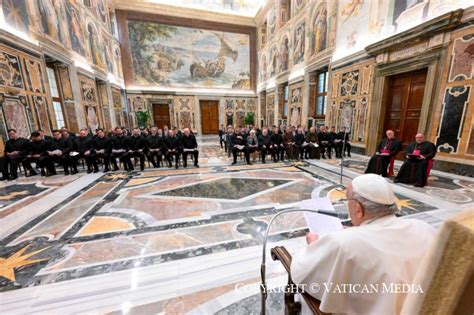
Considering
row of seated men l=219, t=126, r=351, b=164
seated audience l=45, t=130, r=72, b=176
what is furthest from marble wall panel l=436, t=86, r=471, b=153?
seated audience l=45, t=130, r=72, b=176

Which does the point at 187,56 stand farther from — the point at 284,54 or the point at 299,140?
the point at 299,140

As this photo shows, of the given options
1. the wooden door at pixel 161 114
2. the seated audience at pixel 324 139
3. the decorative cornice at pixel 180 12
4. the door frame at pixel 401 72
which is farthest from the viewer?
the wooden door at pixel 161 114

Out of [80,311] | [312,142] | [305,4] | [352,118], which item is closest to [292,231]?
[80,311]

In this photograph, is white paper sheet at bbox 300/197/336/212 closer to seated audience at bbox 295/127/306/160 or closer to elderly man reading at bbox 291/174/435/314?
elderly man reading at bbox 291/174/435/314

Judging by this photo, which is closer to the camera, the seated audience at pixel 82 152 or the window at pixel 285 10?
the seated audience at pixel 82 152

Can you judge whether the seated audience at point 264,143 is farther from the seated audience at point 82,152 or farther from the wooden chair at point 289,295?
the wooden chair at point 289,295

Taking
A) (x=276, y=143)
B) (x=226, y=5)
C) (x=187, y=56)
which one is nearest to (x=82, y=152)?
(x=276, y=143)

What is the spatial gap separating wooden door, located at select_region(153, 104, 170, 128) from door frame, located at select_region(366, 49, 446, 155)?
15106 mm

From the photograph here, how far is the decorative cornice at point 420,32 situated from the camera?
15.5ft

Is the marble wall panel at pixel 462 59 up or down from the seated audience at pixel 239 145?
up

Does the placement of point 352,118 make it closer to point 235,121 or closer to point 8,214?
point 8,214

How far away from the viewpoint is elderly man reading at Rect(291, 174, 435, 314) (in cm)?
82

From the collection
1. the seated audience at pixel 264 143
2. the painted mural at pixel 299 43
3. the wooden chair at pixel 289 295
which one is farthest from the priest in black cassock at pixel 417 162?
the painted mural at pixel 299 43

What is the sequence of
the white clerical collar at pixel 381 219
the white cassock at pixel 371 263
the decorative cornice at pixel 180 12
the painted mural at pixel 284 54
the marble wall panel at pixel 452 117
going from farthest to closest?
the decorative cornice at pixel 180 12 < the painted mural at pixel 284 54 < the marble wall panel at pixel 452 117 < the white clerical collar at pixel 381 219 < the white cassock at pixel 371 263
